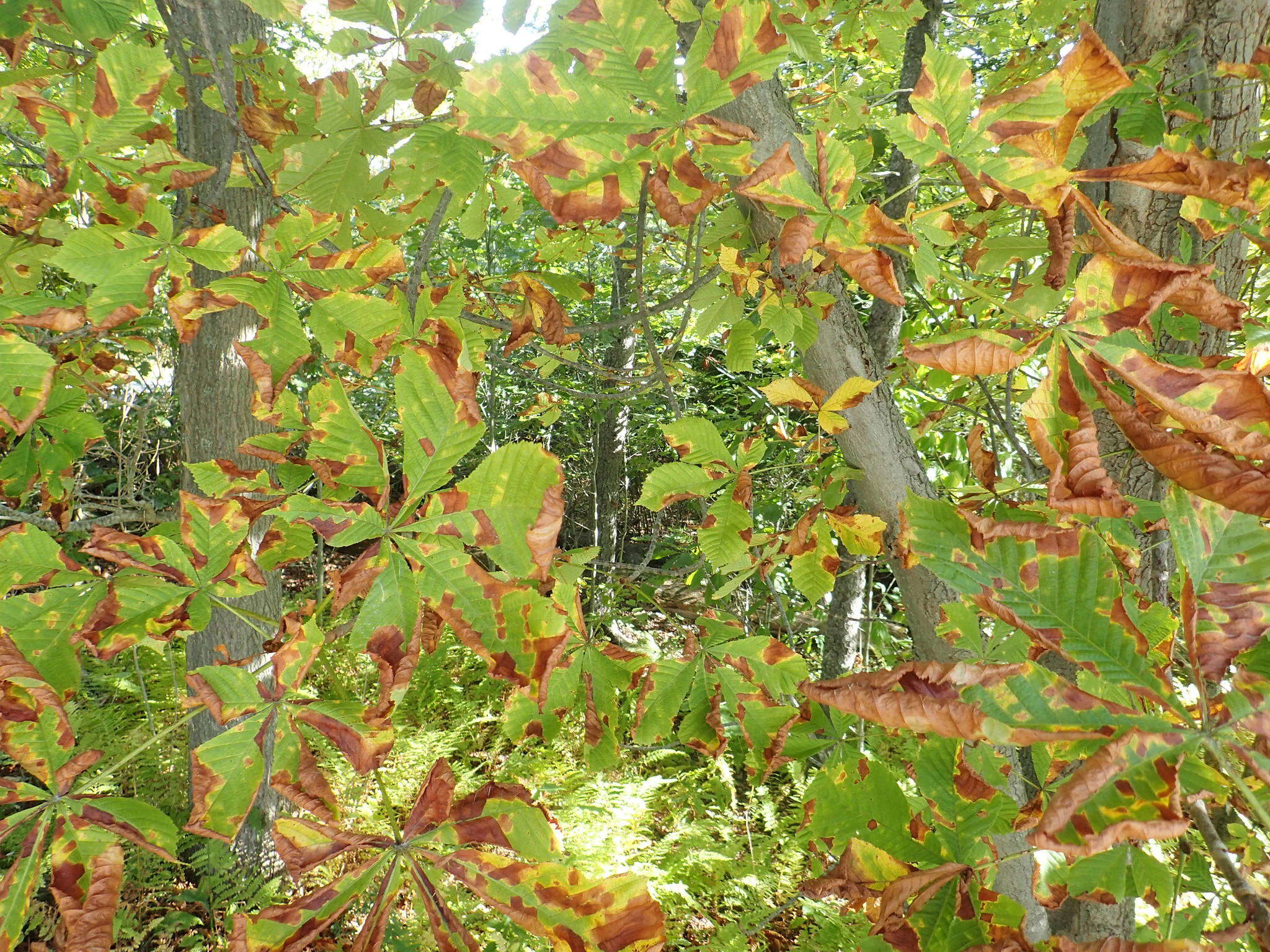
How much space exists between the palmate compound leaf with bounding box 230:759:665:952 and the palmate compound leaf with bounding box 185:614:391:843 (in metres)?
0.05

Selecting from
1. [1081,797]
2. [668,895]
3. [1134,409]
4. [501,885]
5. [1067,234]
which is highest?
[1067,234]

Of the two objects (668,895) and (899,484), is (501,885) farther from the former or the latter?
(668,895)

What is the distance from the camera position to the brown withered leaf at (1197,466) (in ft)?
1.57

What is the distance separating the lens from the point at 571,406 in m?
5.00

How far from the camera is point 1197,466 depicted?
1.64 ft

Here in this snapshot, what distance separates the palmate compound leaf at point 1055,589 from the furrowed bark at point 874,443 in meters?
0.65

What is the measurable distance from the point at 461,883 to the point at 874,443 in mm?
948

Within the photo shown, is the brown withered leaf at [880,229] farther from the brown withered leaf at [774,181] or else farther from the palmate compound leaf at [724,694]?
the palmate compound leaf at [724,694]

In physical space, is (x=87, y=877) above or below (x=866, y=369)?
below

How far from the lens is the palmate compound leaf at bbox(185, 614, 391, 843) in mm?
675

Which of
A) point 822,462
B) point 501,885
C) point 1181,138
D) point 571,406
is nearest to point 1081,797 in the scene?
point 501,885

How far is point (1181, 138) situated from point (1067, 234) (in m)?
0.30

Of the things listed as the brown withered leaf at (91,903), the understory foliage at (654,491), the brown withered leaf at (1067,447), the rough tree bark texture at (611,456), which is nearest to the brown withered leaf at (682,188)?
the understory foliage at (654,491)

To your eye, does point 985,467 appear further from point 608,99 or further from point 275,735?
point 275,735
